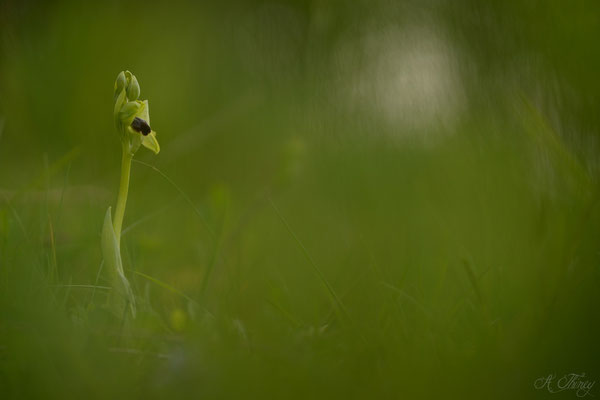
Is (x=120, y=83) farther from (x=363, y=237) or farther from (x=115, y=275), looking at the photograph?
(x=363, y=237)

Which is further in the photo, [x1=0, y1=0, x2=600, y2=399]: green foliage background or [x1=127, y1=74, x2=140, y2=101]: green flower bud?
[x1=127, y1=74, x2=140, y2=101]: green flower bud

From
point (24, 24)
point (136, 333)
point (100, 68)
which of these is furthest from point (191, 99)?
point (136, 333)

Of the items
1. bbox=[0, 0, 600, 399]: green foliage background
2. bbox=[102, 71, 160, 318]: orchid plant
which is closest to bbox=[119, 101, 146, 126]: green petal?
bbox=[102, 71, 160, 318]: orchid plant

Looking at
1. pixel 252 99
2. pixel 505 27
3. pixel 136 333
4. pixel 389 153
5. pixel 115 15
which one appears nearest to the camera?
pixel 136 333

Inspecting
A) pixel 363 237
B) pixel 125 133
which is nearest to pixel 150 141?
pixel 125 133

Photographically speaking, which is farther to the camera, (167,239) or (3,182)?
(3,182)

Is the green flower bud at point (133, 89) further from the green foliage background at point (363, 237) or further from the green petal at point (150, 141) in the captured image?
the green foliage background at point (363, 237)

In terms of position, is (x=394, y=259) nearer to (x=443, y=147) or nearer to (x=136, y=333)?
(x=443, y=147)

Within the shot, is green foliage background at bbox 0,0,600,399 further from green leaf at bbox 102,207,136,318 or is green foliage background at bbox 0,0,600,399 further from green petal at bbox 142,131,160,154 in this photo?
green petal at bbox 142,131,160,154
